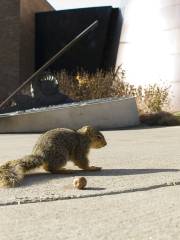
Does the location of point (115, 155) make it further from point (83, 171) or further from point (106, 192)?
point (106, 192)

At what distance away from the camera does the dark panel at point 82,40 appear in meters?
29.9

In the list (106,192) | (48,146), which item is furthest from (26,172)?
(106,192)

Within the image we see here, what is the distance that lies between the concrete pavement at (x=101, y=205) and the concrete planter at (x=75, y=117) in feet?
32.4

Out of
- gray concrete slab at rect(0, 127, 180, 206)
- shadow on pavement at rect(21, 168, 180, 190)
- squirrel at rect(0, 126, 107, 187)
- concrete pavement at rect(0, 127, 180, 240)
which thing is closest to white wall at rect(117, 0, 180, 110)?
gray concrete slab at rect(0, 127, 180, 206)

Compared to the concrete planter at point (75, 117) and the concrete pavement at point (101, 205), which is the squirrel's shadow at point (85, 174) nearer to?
the concrete pavement at point (101, 205)

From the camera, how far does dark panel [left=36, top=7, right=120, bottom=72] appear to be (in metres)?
29.9

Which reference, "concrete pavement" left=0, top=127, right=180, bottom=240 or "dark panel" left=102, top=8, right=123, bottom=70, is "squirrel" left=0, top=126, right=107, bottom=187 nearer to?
"concrete pavement" left=0, top=127, right=180, bottom=240

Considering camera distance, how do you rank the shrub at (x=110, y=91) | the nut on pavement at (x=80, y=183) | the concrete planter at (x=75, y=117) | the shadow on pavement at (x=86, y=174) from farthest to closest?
the shrub at (x=110, y=91) → the concrete planter at (x=75, y=117) → the shadow on pavement at (x=86, y=174) → the nut on pavement at (x=80, y=183)

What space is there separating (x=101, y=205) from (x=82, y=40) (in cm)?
2523

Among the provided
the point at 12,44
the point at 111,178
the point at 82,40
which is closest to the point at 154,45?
the point at 82,40

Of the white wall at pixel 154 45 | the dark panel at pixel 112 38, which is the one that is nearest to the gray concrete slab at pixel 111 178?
the white wall at pixel 154 45

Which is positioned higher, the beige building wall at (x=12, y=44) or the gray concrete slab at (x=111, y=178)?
the gray concrete slab at (x=111, y=178)

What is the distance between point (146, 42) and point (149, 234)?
74.8ft

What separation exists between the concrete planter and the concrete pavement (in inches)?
389
